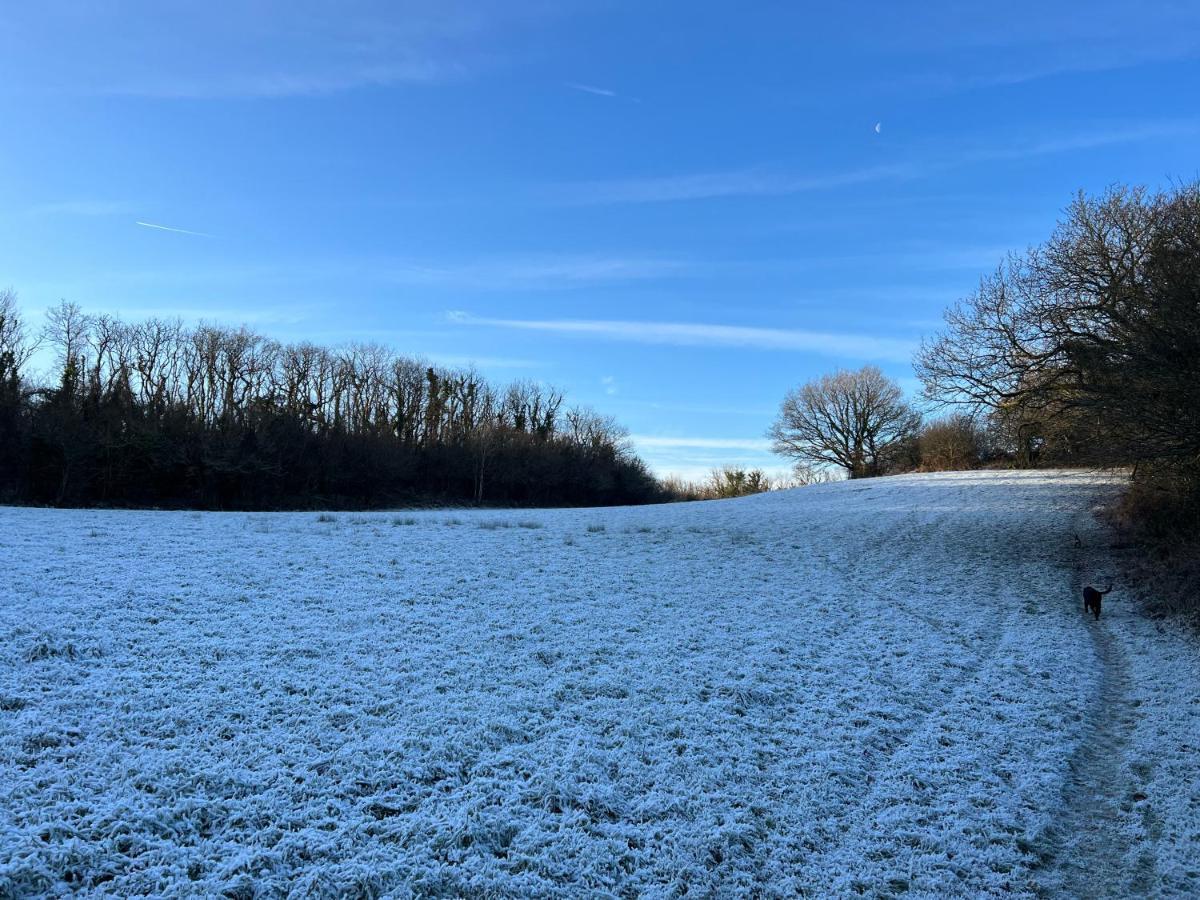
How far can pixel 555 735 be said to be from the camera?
655 cm

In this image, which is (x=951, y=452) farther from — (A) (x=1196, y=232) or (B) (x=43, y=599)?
(B) (x=43, y=599)

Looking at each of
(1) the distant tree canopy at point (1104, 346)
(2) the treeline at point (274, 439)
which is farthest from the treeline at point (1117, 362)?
(2) the treeline at point (274, 439)

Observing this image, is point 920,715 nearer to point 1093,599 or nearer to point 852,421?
point 1093,599

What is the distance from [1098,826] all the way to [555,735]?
16.4ft

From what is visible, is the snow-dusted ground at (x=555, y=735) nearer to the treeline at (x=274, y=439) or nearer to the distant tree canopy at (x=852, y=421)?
the treeline at (x=274, y=439)

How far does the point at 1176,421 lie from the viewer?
13656 mm

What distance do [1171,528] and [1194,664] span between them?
916cm

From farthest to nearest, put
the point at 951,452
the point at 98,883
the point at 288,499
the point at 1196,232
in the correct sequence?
the point at 951,452
the point at 288,499
the point at 1196,232
the point at 98,883

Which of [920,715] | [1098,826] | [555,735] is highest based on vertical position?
[555,735]

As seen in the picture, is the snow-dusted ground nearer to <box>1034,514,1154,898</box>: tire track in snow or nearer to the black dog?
<box>1034,514,1154,898</box>: tire track in snow

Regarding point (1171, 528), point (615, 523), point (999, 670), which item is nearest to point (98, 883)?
point (999, 670)

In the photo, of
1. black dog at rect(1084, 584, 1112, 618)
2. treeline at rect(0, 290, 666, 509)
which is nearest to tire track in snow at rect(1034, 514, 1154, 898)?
black dog at rect(1084, 584, 1112, 618)

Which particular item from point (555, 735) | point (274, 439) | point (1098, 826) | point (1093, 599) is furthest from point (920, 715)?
point (274, 439)

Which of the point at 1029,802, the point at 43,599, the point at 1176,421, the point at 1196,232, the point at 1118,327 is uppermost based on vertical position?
Result: the point at 1196,232
